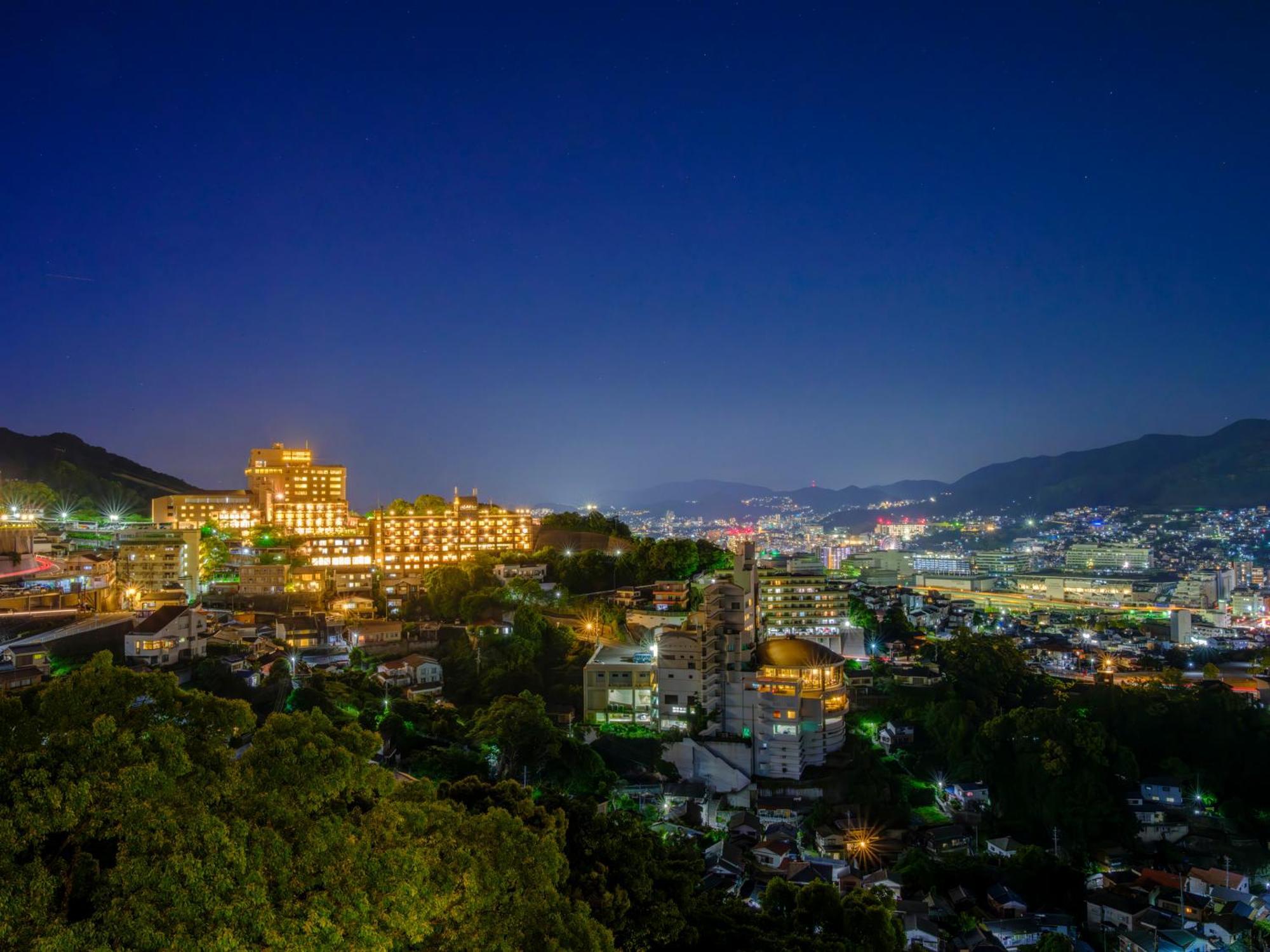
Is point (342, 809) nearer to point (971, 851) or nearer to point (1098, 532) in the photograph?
point (971, 851)

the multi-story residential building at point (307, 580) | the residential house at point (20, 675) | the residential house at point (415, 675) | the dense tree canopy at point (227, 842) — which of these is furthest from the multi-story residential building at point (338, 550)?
the dense tree canopy at point (227, 842)

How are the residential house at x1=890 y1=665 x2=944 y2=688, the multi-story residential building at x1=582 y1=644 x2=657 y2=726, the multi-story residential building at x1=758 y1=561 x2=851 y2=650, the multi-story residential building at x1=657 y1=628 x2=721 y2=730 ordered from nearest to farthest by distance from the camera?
the multi-story residential building at x1=657 y1=628 x2=721 y2=730
the multi-story residential building at x1=582 y1=644 x2=657 y2=726
the residential house at x1=890 y1=665 x2=944 y2=688
the multi-story residential building at x1=758 y1=561 x2=851 y2=650

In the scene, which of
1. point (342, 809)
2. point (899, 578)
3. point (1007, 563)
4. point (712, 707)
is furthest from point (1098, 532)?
point (342, 809)

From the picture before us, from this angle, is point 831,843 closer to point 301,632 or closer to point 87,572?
point 301,632

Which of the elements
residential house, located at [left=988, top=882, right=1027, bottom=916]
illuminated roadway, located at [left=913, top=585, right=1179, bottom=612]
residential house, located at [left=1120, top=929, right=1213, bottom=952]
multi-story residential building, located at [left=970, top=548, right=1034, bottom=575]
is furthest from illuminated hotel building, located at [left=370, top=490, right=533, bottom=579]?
multi-story residential building, located at [left=970, top=548, right=1034, bottom=575]

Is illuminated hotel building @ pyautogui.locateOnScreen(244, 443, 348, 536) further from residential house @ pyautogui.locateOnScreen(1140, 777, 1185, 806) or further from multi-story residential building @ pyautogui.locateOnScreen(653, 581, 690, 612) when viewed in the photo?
residential house @ pyautogui.locateOnScreen(1140, 777, 1185, 806)

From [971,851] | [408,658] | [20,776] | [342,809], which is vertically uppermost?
[20,776]

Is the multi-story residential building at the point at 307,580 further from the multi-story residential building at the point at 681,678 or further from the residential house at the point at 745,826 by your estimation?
the residential house at the point at 745,826

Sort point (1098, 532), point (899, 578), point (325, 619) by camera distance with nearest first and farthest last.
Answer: point (325, 619) → point (899, 578) → point (1098, 532)
